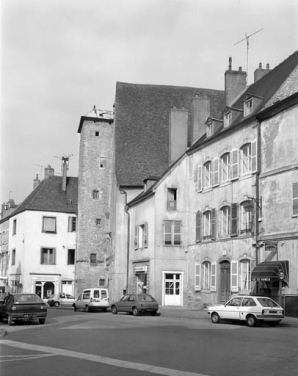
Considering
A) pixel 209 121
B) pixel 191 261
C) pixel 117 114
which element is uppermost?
pixel 117 114

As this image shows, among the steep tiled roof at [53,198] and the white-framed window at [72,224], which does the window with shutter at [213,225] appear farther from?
the white-framed window at [72,224]

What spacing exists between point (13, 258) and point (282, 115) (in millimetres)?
42703

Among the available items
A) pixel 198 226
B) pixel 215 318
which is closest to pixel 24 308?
pixel 215 318

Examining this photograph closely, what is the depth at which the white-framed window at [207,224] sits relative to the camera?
119 ft

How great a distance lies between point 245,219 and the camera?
31859 mm

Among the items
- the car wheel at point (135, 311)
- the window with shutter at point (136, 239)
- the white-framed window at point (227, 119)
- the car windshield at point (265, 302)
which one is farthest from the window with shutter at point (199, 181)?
the car windshield at point (265, 302)

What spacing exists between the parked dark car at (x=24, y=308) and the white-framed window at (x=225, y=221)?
1330 centimetres

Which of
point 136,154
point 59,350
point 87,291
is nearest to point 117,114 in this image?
point 136,154

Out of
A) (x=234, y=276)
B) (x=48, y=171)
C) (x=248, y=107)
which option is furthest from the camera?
(x=48, y=171)

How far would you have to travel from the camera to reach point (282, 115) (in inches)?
1145

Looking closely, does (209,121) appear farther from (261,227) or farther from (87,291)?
(87,291)

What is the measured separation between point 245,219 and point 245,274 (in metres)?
2.93

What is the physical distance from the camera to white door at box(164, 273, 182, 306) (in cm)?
4003

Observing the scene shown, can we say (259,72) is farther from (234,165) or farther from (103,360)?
(103,360)
